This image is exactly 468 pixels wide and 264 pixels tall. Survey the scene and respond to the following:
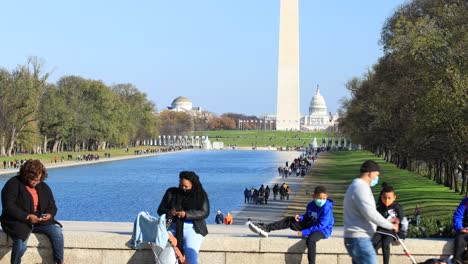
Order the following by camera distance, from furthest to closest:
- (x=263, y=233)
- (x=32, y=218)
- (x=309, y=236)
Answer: (x=263, y=233), (x=309, y=236), (x=32, y=218)

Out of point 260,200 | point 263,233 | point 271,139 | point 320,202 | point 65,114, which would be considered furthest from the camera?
point 271,139

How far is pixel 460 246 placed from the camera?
1074 centimetres

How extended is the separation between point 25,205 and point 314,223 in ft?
10.9

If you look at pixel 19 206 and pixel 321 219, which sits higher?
pixel 19 206

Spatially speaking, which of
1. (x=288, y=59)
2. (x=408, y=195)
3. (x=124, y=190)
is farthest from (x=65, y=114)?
(x=408, y=195)

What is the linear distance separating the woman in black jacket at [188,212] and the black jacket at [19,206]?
1319mm

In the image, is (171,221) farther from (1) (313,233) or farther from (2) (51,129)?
(2) (51,129)

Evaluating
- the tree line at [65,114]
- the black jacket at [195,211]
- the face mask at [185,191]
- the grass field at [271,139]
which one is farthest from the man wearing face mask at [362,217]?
the grass field at [271,139]

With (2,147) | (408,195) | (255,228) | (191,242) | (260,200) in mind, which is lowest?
(260,200)

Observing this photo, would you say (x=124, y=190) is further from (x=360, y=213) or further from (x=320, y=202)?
(x=360, y=213)

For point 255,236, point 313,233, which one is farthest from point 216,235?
point 313,233

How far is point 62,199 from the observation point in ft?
155

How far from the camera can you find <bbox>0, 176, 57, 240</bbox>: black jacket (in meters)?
10.7

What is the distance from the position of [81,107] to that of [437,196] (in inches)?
2951
